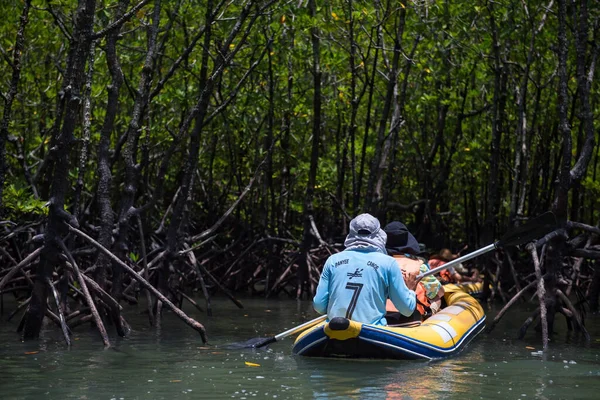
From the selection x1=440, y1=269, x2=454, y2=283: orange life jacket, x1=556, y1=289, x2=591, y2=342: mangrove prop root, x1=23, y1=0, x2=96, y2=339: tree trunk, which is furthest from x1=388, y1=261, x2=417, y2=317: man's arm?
x1=440, y1=269, x2=454, y2=283: orange life jacket

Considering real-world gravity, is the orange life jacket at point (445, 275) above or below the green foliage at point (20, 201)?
below

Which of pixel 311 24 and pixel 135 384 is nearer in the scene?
Answer: pixel 135 384

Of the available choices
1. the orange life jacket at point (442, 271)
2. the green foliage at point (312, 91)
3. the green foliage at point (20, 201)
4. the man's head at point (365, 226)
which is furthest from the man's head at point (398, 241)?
the green foliage at point (312, 91)

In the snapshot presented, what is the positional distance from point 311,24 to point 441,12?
2.46 metres

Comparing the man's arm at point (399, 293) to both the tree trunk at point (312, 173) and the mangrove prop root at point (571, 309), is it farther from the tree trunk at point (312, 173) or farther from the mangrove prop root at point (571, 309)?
the tree trunk at point (312, 173)

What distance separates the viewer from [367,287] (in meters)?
8.23

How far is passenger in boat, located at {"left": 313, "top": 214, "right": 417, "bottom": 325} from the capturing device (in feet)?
27.0

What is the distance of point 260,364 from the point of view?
8.27 m

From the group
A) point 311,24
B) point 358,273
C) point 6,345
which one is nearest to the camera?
point 358,273

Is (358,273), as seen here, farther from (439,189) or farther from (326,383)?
(439,189)

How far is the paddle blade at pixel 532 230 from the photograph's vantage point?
993 cm

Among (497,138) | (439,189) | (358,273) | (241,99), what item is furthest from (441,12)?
(358,273)

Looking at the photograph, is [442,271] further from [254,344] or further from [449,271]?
[254,344]

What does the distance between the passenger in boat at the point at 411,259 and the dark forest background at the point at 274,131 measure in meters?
1.14
